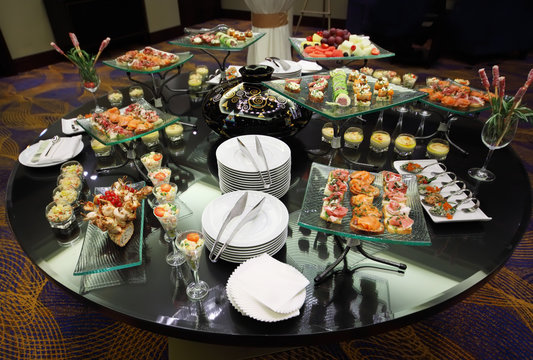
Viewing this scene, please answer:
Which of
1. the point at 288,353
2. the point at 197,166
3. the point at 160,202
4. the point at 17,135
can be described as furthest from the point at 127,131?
the point at 17,135

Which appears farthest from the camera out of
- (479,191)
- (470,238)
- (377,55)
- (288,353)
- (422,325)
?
(377,55)

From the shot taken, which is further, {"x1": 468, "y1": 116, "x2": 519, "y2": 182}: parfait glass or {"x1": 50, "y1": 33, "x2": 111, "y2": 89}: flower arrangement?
{"x1": 50, "y1": 33, "x2": 111, "y2": 89}: flower arrangement

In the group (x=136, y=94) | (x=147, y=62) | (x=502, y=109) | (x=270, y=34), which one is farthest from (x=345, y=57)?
(x=270, y=34)

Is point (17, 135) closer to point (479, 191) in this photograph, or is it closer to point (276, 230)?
point (276, 230)

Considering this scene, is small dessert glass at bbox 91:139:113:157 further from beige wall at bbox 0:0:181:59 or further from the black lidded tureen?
beige wall at bbox 0:0:181:59

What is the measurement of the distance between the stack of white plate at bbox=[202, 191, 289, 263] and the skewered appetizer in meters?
0.30

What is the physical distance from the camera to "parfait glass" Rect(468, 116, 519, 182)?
1.60 m

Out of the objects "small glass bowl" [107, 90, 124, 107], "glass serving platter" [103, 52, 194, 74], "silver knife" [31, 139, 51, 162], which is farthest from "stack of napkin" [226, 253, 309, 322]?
"small glass bowl" [107, 90, 124, 107]

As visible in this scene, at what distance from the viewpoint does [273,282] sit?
1110 mm

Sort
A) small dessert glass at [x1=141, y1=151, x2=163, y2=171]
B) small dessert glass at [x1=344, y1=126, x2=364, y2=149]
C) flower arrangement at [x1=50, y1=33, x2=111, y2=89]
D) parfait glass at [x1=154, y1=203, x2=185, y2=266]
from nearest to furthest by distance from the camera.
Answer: parfait glass at [x1=154, y1=203, x2=185, y2=266]
small dessert glass at [x1=141, y1=151, x2=163, y2=171]
small dessert glass at [x1=344, y1=126, x2=364, y2=149]
flower arrangement at [x1=50, y1=33, x2=111, y2=89]

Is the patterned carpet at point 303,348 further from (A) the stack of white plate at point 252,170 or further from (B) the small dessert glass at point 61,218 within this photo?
(A) the stack of white plate at point 252,170

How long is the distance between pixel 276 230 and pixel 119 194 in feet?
2.11

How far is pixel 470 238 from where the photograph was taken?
136 centimetres

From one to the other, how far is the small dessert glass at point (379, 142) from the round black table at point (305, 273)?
0.37 meters
